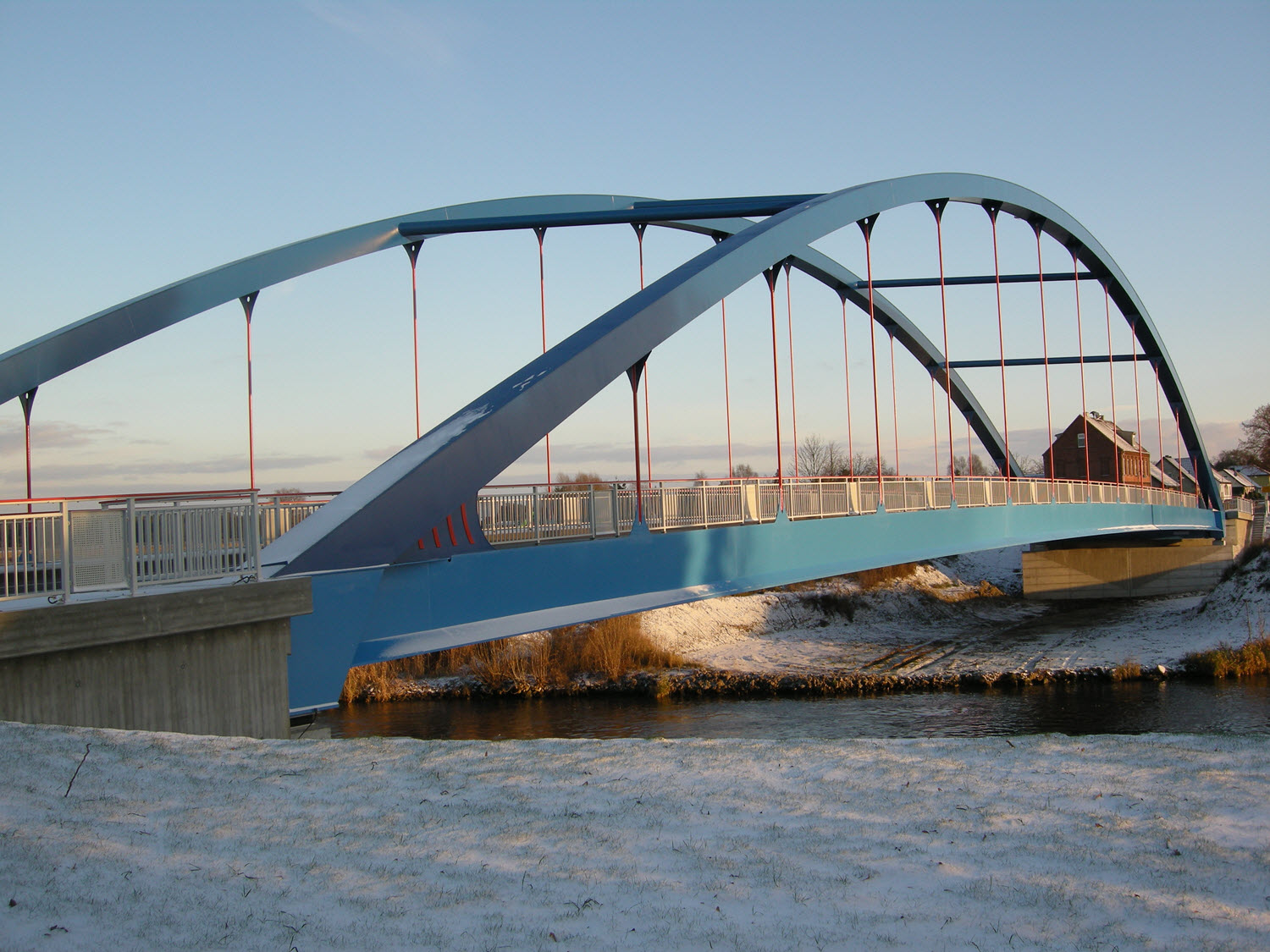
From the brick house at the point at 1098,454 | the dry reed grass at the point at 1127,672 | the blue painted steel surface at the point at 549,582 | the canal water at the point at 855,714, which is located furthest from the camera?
the brick house at the point at 1098,454

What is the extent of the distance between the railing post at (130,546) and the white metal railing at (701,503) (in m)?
3.49

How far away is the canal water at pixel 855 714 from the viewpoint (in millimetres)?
16297

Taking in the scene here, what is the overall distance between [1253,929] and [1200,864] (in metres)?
Answer: 0.70

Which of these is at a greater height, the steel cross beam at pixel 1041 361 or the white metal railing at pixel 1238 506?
the steel cross beam at pixel 1041 361

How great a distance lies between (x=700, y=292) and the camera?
Answer: 11.9 meters

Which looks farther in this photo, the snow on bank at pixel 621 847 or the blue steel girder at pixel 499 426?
the blue steel girder at pixel 499 426

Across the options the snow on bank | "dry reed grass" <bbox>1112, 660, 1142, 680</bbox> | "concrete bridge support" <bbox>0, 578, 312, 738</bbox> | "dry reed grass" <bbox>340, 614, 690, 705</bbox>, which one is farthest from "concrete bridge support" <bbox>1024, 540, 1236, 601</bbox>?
"concrete bridge support" <bbox>0, 578, 312, 738</bbox>

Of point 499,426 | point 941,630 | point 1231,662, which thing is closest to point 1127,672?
point 1231,662

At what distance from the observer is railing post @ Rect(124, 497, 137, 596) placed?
22.5 feet

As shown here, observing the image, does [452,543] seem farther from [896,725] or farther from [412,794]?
[896,725]

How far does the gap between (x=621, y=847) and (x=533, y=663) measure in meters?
16.6

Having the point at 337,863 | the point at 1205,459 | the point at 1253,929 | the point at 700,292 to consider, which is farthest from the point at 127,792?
the point at 1205,459

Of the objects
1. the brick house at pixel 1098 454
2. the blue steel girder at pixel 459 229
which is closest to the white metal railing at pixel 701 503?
the blue steel girder at pixel 459 229

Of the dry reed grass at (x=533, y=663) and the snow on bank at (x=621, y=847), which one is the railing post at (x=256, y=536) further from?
the dry reed grass at (x=533, y=663)
